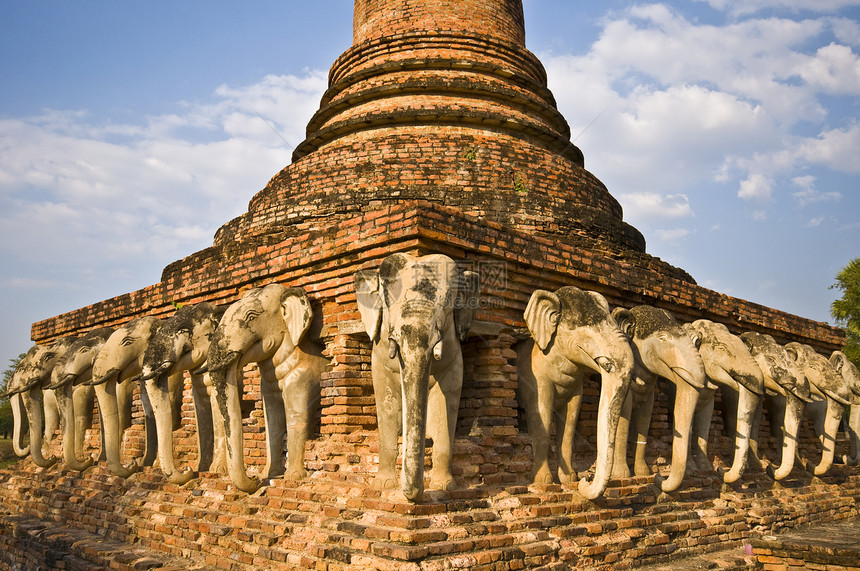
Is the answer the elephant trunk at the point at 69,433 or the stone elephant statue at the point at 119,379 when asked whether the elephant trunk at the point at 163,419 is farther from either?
the elephant trunk at the point at 69,433

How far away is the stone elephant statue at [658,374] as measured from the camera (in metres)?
5.90

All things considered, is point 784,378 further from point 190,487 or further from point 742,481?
point 190,487

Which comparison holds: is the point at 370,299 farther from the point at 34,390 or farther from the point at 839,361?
the point at 839,361

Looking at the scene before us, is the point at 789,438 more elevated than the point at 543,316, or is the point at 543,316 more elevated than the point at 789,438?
Result: the point at 543,316

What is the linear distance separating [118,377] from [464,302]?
4.18m

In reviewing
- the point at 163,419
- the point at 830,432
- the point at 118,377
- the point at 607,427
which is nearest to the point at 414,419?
the point at 607,427

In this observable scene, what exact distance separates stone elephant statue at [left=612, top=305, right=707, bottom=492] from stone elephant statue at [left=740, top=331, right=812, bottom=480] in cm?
152

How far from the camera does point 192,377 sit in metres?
6.48

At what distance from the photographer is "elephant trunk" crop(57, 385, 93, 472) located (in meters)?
7.27

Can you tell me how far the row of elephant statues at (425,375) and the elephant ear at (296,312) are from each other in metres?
0.01

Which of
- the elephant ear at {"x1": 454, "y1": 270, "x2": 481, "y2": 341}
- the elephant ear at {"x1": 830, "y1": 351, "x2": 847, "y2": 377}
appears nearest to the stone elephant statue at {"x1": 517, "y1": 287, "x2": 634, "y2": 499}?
the elephant ear at {"x1": 454, "y1": 270, "x2": 481, "y2": 341}

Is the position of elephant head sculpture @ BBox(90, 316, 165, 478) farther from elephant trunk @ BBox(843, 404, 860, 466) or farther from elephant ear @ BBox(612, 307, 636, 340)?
elephant trunk @ BBox(843, 404, 860, 466)

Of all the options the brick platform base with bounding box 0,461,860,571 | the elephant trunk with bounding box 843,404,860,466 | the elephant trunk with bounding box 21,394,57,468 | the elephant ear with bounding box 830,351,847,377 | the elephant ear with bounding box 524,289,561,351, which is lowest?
the brick platform base with bounding box 0,461,860,571

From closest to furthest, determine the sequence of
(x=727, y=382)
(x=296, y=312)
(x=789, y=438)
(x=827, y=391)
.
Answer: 1. (x=296, y=312)
2. (x=727, y=382)
3. (x=789, y=438)
4. (x=827, y=391)
